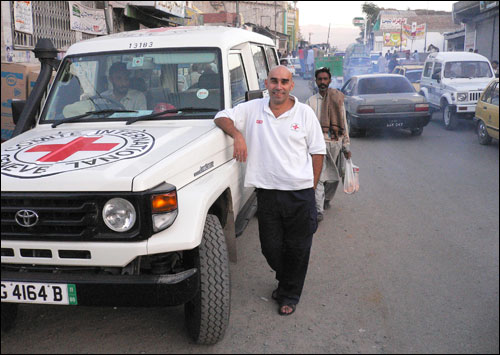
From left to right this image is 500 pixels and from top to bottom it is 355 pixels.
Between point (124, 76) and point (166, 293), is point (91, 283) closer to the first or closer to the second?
point (166, 293)

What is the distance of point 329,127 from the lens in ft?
18.5

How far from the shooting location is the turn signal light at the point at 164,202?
262 cm

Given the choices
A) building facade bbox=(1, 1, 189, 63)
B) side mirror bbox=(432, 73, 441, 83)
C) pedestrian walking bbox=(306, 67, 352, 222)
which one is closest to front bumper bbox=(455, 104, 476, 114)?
side mirror bbox=(432, 73, 441, 83)

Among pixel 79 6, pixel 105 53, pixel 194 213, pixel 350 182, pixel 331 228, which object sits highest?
pixel 79 6

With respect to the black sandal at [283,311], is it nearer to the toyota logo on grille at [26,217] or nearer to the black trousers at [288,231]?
the black trousers at [288,231]

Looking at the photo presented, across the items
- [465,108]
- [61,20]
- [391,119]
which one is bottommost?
[391,119]

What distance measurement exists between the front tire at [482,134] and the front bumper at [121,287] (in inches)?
359

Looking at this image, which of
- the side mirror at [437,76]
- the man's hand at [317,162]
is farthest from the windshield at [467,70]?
the man's hand at [317,162]

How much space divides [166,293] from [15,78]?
6218 millimetres

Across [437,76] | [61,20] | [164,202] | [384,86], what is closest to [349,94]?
[384,86]

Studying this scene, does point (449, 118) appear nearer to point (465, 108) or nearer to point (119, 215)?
point (465, 108)

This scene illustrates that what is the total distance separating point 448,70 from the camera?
46.3ft

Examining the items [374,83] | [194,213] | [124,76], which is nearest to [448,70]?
[374,83]

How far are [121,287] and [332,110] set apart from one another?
11.7 ft
